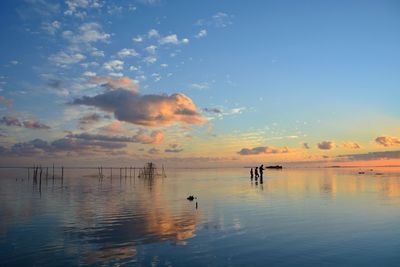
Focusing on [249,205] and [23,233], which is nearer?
[23,233]

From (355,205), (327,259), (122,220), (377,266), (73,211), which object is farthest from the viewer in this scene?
(355,205)

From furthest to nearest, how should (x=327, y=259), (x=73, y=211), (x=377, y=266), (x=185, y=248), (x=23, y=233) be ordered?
1. (x=73, y=211)
2. (x=23, y=233)
3. (x=185, y=248)
4. (x=327, y=259)
5. (x=377, y=266)

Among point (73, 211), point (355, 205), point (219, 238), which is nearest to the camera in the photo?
point (219, 238)

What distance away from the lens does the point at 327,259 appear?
19875mm

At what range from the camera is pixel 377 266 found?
61.3 ft

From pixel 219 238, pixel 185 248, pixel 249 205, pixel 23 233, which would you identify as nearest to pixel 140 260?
pixel 185 248

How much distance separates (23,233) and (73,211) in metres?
11.9

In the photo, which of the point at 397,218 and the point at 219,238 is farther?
the point at 397,218

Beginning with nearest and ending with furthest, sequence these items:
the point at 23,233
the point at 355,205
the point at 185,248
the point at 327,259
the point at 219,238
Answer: the point at 327,259, the point at 185,248, the point at 219,238, the point at 23,233, the point at 355,205

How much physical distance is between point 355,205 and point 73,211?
3369cm

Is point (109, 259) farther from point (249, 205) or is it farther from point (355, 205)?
point (355, 205)

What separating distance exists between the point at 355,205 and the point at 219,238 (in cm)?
2554

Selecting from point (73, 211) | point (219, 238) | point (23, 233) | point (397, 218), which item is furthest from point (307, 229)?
point (73, 211)

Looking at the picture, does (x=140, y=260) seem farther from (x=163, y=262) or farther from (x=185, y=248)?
(x=185, y=248)
